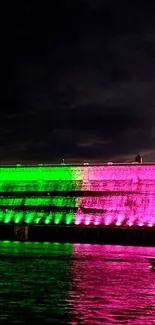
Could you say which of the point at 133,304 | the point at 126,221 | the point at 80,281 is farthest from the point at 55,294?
the point at 126,221

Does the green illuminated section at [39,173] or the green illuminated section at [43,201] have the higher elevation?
the green illuminated section at [39,173]

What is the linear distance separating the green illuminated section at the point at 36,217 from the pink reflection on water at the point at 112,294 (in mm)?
55353

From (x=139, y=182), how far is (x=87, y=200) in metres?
8.76

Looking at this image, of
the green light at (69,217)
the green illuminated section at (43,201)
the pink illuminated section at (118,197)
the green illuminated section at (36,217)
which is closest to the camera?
the pink illuminated section at (118,197)

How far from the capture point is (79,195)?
113812 millimetres

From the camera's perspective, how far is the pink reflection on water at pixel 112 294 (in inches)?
1080

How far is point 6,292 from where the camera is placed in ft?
111

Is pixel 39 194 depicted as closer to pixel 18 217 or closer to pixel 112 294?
pixel 18 217

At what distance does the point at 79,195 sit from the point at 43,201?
6429 millimetres

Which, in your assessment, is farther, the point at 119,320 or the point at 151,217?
the point at 151,217

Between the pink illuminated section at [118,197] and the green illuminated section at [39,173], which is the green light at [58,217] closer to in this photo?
the pink illuminated section at [118,197]

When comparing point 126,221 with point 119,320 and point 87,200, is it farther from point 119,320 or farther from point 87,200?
point 119,320

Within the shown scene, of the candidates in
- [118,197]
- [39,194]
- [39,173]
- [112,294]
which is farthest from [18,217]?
[112,294]

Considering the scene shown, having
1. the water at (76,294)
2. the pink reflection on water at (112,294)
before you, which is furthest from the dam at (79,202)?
the water at (76,294)
